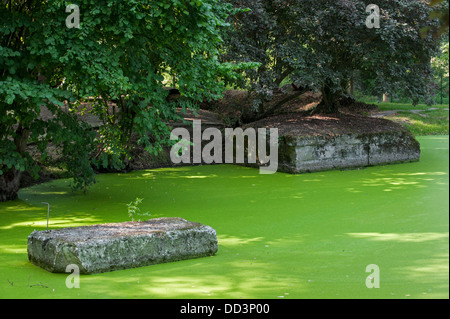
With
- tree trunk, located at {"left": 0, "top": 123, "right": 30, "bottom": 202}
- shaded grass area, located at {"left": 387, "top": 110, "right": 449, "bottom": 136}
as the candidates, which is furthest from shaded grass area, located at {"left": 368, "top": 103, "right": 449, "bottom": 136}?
tree trunk, located at {"left": 0, "top": 123, "right": 30, "bottom": 202}

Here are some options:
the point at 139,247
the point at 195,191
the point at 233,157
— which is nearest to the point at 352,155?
the point at 233,157

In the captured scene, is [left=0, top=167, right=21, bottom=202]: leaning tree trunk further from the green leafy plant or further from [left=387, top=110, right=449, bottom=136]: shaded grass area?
[left=387, top=110, right=449, bottom=136]: shaded grass area

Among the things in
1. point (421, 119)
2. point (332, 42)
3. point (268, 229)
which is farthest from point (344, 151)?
point (421, 119)

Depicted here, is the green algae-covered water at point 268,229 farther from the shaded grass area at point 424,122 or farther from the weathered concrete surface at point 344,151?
the shaded grass area at point 424,122

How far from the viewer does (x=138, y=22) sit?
7.65m

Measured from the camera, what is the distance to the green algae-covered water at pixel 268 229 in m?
4.88

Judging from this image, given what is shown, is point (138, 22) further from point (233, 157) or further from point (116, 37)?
point (233, 157)

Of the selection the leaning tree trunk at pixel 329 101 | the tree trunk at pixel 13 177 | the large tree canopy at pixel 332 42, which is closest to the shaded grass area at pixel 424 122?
the leaning tree trunk at pixel 329 101

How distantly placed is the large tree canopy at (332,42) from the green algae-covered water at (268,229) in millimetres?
2247

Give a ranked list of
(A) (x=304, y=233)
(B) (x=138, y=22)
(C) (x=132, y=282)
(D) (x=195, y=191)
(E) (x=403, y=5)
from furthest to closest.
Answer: (E) (x=403, y=5)
(D) (x=195, y=191)
(B) (x=138, y=22)
(A) (x=304, y=233)
(C) (x=132, y=282)

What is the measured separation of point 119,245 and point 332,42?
966 centimetres

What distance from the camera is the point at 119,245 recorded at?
539cm

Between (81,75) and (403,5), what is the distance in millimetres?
8337

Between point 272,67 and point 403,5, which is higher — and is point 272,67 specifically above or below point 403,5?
below
